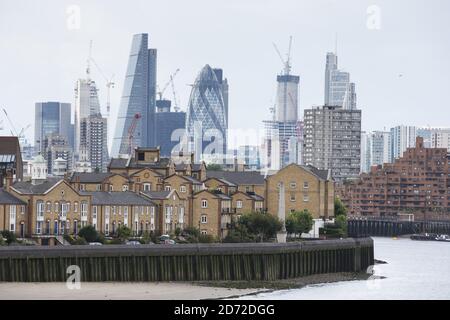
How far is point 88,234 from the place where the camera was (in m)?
113

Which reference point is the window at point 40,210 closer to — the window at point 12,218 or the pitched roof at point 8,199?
the pitched roof at point 8,199

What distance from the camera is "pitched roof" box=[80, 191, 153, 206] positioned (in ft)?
396

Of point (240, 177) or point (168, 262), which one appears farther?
point (240, 177)

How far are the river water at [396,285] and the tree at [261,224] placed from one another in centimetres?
738

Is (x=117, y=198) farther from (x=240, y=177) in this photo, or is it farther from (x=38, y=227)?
(x=240, y=177)

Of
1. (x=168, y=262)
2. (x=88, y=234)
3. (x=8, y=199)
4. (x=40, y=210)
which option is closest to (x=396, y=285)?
(x=168, y=262)

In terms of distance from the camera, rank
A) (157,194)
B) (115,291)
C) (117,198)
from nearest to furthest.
Result: (115,291)
(117,198)
(157,194)

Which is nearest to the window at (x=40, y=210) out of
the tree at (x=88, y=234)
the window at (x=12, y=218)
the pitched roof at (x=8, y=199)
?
the pitched roof at (x=8, y=199)

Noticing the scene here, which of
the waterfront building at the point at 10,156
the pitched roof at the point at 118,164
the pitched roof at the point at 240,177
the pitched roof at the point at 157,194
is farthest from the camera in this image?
the pitched roof at the point at 240,177

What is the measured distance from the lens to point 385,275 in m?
119

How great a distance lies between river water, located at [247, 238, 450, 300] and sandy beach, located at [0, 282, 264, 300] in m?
2.65

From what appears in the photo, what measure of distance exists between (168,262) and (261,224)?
28.2m

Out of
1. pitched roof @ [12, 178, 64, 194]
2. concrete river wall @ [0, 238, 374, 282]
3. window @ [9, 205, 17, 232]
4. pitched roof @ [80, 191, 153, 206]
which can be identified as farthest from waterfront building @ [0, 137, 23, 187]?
concrete river wall @ [0, 238, 374, 282]

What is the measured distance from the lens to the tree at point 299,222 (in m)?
134
